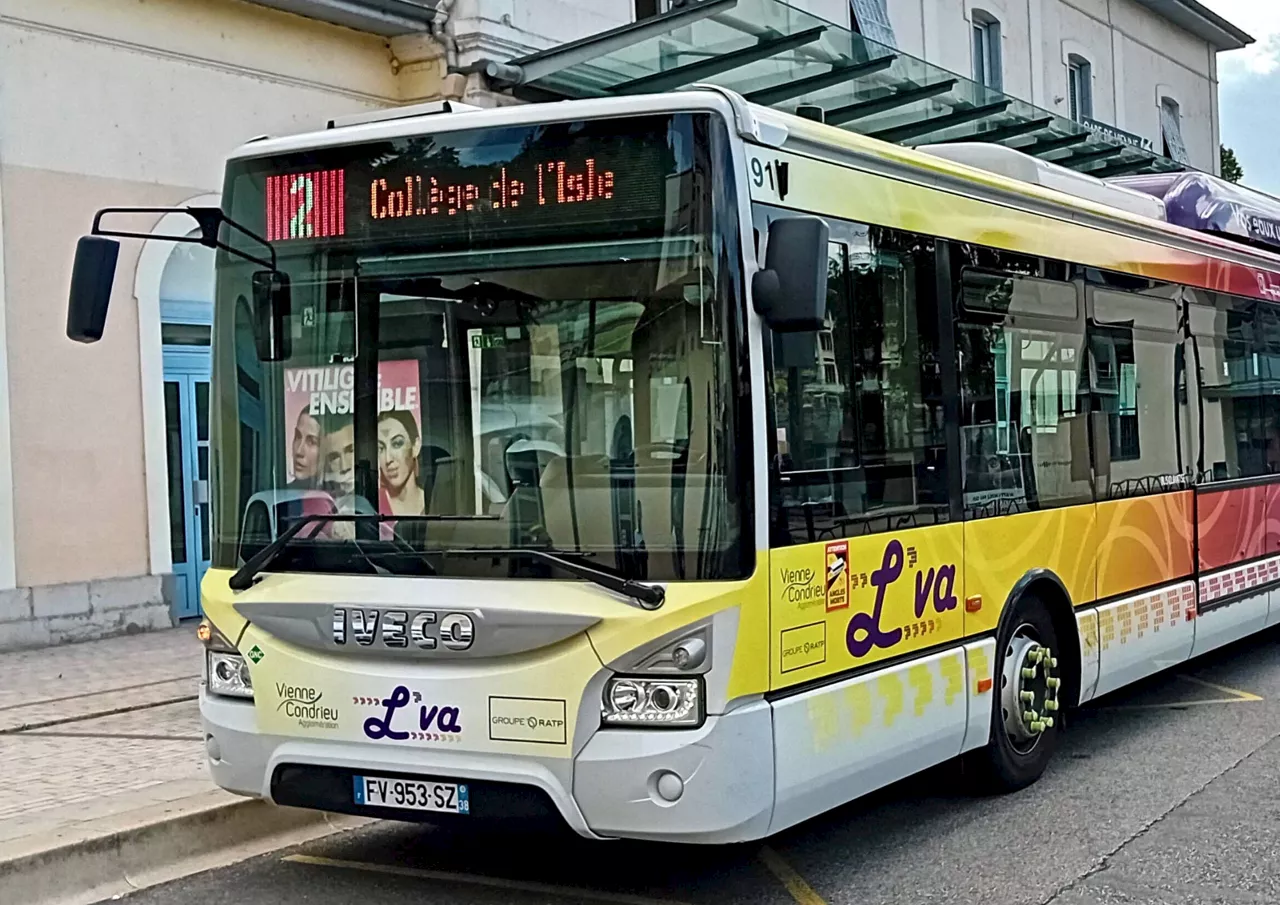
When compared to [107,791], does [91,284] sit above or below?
above

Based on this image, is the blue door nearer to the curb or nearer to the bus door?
the curb

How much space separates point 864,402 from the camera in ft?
19.3

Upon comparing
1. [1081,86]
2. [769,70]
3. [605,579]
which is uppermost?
[1081,86]

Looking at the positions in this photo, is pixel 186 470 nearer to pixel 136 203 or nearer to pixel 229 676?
pixel 136 203

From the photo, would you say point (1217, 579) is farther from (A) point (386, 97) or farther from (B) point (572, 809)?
(A) point (386, 97)

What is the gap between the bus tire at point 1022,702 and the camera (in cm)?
688

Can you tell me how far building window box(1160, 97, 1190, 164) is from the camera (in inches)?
1161

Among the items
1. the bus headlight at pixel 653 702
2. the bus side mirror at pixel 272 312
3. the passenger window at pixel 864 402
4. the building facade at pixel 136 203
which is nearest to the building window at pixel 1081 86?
the building facade at pixel 136 203

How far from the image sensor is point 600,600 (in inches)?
198

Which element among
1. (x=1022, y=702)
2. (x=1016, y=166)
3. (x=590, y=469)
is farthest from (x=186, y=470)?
(x=590, y=469)

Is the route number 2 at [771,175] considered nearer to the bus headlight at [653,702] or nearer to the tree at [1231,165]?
the bus headlight at [653,702]

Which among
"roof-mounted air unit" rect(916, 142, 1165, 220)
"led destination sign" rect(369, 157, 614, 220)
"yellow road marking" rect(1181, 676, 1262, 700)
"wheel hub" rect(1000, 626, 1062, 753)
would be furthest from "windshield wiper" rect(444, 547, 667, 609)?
"yellow road marking" rect(1181, 676, 1262, 700)

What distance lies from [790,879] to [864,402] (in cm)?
184

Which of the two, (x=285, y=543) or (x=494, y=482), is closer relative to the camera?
(x=494, y=482)
